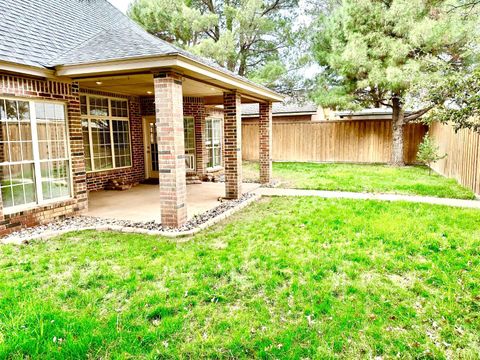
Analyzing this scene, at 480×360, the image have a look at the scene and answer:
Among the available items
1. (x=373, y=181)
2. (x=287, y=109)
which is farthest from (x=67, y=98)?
(x=287, y=109)

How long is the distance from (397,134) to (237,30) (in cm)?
953

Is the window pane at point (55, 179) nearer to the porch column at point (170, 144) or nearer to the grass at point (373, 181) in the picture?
the porch column at point (170, 144)

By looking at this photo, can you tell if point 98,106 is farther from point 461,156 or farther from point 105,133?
point 461,156

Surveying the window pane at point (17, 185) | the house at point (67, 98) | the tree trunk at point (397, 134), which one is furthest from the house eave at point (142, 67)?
the tree trunk at point (397, 134)

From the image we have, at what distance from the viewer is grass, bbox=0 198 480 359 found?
107 inches

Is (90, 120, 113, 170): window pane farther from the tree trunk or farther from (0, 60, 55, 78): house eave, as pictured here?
the tree trunk

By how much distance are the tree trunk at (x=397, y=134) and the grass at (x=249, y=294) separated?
9.51 meters

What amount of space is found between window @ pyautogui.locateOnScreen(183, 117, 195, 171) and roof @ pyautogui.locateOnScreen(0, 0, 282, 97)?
4.14 metres

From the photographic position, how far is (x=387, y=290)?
3578mm

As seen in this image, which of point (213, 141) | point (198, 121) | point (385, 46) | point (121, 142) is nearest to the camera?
point (121, 142)

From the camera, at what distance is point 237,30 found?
1756 centimetres

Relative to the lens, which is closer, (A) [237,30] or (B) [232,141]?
(B) [232,141]

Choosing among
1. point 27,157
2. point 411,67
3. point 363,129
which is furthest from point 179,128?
point 363,129

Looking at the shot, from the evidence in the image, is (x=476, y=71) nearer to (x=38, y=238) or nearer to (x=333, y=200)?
(x=333, y=200)
